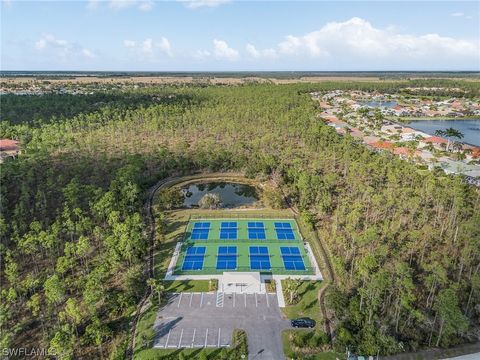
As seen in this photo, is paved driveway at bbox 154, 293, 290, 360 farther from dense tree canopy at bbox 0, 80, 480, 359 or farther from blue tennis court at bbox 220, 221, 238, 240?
blue tennis court at bbox 220, 221, 238, 240

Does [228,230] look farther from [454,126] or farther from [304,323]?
[454,126]

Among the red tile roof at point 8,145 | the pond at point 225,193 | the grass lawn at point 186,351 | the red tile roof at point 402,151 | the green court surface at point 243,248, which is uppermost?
the red tile roof at point 8,145

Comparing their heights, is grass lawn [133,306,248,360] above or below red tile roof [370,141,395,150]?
below

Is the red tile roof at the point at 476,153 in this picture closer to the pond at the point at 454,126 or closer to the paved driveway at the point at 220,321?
the pond at the point at 454,126

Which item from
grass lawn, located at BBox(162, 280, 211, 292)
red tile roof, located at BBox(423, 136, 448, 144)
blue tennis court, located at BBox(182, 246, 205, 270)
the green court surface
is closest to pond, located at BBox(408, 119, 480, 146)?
red tile roof, located at BBox(423, 136, 448, 144)

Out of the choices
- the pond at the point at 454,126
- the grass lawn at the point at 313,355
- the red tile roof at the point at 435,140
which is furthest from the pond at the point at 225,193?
the pond at the point at 454,126

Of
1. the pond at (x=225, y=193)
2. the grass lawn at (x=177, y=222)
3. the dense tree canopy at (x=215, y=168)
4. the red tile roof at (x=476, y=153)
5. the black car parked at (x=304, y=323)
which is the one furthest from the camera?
the red tile roof at (x=476, y=153)

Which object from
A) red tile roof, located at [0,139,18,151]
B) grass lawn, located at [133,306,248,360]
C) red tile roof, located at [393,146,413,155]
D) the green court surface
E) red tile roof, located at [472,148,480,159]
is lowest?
grass lawn, located at [133,306,248,360]

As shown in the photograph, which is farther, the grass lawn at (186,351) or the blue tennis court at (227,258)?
the blue tennis court at (227,258)
